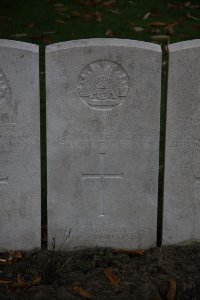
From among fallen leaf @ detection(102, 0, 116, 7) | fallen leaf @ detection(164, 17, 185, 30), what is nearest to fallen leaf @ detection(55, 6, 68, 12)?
fallen leaf @ detection(102, 0, 116, 7)

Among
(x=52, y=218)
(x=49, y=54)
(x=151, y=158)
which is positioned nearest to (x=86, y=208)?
(x=52, y=218)

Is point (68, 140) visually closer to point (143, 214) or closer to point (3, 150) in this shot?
point (3, 150)

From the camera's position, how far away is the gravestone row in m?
4.62

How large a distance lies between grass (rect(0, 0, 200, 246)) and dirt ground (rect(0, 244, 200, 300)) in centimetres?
349

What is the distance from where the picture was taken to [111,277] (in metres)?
4.65

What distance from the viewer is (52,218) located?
497 cm

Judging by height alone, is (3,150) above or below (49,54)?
below

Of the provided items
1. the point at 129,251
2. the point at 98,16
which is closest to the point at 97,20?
the point at 98,16

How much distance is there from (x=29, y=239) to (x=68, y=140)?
771mm

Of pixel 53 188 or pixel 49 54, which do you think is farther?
pixel 53 188

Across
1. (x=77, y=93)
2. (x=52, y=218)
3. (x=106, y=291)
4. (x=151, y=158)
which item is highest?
(x=77, y=93)

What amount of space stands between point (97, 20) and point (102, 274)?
4.91 metres

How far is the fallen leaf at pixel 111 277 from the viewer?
460cm

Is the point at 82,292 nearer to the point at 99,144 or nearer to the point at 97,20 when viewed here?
the point at 99,144
